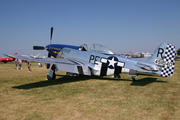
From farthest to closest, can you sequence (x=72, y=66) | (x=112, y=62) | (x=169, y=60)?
(x=112, y=62) < (x=72, y=66) < (x=169, y=60)

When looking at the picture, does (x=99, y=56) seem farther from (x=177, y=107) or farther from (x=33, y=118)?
(x=33, y=118)

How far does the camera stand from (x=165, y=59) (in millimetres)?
Answer: 7746

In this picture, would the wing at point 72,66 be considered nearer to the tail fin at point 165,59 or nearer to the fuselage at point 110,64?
the fuselage at point 110,64

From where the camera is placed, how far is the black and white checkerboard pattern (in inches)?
299

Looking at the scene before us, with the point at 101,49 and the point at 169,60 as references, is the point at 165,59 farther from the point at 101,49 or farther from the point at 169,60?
the point at 101,49

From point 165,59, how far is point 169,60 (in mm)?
205

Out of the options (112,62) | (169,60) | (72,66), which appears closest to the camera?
(169,60)

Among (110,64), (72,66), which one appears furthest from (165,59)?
(72,66)

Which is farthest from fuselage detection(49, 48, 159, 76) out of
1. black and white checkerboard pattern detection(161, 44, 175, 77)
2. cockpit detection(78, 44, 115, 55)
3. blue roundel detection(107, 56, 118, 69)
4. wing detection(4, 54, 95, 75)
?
black and white checkerboard pattern detection(161, 44, 175, 77)

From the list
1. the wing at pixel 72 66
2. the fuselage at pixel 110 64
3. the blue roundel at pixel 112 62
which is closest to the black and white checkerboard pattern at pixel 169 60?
the fuselage at pixel 110 64

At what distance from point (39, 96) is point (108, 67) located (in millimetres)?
4453

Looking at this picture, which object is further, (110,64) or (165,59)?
(110,64)

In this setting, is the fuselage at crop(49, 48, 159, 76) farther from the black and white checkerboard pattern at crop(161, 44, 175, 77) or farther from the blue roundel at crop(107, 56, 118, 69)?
Result: the black and white checkerboard pattern at crop(161, 44, 175, 77)

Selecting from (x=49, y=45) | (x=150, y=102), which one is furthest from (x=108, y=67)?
(x=49, y=45)
